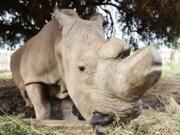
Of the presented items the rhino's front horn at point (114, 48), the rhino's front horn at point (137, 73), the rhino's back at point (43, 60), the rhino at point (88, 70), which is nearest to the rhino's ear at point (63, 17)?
the rhino at point (88, 70)

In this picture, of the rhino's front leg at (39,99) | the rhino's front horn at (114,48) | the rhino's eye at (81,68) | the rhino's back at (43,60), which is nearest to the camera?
the rhino's front horn at (114,48)

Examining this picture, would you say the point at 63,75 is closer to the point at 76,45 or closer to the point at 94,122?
the point at 76,45

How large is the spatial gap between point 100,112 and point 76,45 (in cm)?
46

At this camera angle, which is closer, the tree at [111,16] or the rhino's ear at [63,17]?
the rhino's ear at [63,17]

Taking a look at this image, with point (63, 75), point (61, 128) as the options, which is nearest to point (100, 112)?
point (61, 128)

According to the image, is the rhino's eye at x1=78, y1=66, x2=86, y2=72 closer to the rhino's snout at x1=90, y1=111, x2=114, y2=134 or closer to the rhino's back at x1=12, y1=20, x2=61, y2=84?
the rhino's snout at x1=90, y1=111, x2=114, y2=134

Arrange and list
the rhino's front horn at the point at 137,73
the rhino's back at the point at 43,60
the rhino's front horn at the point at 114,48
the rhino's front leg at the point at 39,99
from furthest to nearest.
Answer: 1. the rhino's front leg at the point at 39,99
2. the rhino's back at the point at 43,60
3. the rhino's front horn at the point at 114,48
4. the rhino's front horn at the point at 137,73

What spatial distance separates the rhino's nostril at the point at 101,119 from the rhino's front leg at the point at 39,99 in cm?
97

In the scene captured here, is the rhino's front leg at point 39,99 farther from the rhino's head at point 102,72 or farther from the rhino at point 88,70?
the rhino's head at point 102,72

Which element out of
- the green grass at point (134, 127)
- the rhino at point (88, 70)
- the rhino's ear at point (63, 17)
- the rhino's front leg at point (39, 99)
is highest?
the rhino's ear at point (63, 17)

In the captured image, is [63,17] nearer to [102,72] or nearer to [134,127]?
[102,72]

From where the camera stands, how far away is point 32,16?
4.46 meters

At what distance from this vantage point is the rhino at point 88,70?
6.20 ft

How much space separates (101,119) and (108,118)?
0.04 meters
